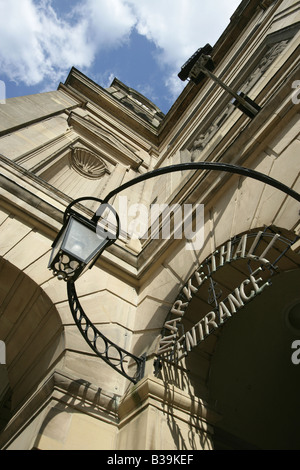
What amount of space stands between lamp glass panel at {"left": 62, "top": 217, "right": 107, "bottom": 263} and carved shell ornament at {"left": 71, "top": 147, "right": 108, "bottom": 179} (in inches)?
236

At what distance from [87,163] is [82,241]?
680 centimetres

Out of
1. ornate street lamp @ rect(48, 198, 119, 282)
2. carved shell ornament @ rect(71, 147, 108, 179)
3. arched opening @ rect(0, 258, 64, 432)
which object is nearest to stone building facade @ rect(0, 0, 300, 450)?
arched opening @ rect(0, 258, 64, 432)

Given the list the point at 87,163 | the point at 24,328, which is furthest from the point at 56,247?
the point at 87,163

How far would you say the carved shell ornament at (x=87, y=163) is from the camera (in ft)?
31.7

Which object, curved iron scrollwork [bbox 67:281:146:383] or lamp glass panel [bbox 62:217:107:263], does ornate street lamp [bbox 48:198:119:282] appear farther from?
curved iron scrollwork [bbox 67:281:146:383]

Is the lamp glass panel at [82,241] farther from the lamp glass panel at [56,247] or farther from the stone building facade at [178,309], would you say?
the stone building facade at [178,309]

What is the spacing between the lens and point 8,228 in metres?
5.75

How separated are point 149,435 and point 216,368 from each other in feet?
5.57

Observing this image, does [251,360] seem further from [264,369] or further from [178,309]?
[178,309]

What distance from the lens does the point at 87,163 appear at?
33.2 feet

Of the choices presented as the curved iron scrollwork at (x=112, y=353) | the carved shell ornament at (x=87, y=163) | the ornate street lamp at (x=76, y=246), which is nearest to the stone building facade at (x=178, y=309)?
the curved iron scrollwork at (x=112, y=353)

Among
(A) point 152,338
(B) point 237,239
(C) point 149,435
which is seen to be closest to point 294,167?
(B) point 237,239
